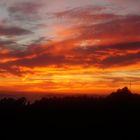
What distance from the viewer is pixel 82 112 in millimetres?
54969

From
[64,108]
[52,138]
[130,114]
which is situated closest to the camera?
[52,138]

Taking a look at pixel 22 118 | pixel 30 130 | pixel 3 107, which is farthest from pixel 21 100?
pixel 30 130

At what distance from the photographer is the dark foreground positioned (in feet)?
168

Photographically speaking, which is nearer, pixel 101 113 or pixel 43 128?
pixel 43 128

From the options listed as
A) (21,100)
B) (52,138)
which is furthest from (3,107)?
(52,138)

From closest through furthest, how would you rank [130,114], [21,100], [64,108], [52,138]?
[52,138], [130,114], [64,108], [21,100]

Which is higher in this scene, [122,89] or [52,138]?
[122,89]

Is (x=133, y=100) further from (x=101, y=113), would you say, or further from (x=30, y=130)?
(x=30, y=130)

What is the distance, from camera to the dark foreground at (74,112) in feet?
168

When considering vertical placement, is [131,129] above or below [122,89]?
below

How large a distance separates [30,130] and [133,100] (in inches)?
706

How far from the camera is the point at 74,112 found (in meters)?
55.2

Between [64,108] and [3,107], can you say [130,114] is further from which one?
[3,107]

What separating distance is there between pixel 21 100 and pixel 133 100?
18.5 metres
